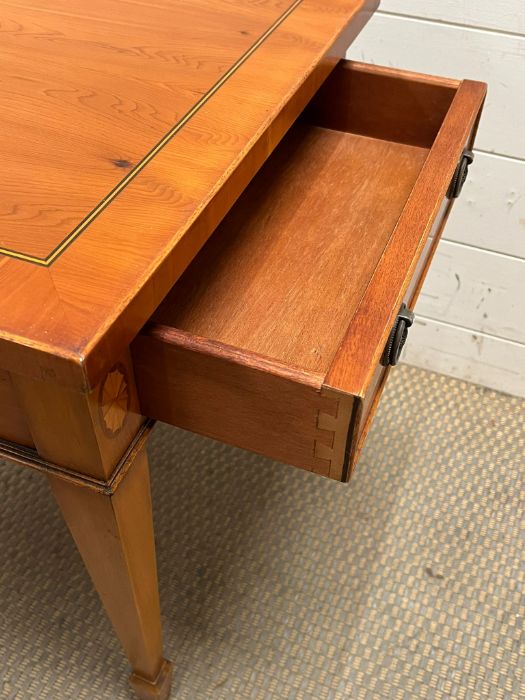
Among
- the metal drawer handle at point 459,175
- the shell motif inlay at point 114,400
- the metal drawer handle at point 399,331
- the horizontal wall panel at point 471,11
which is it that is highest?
the horizontal wall panel at point 471,11

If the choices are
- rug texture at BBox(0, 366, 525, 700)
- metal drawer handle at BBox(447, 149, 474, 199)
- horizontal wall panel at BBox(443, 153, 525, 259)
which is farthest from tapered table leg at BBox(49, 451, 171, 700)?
horizontal wall panel at BBox(443, 153, 525, 259)

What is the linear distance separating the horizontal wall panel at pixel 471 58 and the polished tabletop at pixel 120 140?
0.22m

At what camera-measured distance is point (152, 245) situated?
49cm

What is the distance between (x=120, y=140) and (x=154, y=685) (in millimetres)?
615

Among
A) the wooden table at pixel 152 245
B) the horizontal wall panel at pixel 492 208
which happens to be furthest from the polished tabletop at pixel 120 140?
the horizontal wall panel at pixel 492 208

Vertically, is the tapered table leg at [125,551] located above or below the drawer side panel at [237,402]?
below

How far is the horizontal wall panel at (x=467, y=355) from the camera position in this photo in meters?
1.27

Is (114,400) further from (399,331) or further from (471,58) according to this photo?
(471,58)

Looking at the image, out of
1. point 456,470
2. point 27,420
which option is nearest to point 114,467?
point 27,420

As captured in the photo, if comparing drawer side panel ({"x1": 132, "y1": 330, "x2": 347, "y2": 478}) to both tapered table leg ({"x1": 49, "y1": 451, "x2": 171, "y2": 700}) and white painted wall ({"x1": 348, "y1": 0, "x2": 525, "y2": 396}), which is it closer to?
tapered table leg ({"x1": 49, "y1": 451, "x2": 171, "y2": 700})

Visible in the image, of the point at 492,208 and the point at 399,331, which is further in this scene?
the point at 492,208

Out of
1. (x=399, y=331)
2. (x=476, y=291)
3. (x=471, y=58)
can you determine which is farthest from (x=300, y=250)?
(x=476, y=291)

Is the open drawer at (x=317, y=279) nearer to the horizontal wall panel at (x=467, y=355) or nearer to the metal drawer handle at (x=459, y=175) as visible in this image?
the metal drawer handle at (x=459, y=175)

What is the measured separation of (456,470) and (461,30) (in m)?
0.65
